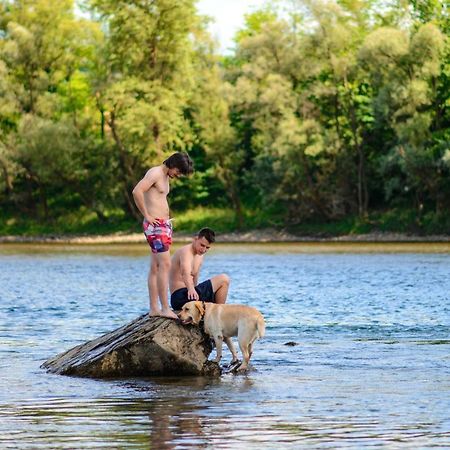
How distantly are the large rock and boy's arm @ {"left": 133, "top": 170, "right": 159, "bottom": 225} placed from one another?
4.22 ft

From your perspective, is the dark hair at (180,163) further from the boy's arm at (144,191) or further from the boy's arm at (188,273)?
the boy's arm at (188,273)

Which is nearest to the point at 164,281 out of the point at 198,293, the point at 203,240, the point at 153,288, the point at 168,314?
the point at 153,288

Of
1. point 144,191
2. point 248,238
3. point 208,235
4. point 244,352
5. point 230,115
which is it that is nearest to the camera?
point 144,191

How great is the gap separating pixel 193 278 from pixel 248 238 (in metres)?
58.8

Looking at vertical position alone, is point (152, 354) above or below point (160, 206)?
below

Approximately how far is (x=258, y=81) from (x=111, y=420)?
63.8 meters

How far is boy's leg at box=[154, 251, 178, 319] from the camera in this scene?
1605 cm

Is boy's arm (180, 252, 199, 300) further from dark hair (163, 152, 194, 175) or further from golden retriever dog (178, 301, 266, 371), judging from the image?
dark hair (163, 152, 194, 175)

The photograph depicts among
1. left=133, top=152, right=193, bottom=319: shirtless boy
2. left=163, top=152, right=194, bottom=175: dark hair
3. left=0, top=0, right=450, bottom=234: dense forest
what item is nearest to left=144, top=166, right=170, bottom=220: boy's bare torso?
left=133, top=152, right=193, bottom=319: shirtless boy

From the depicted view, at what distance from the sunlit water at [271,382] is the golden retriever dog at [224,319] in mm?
565

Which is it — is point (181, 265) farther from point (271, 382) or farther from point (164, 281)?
point (271, 382)

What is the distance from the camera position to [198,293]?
16578 millimetres

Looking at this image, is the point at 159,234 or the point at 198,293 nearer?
the point at 159,234

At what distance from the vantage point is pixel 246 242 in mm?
73500
